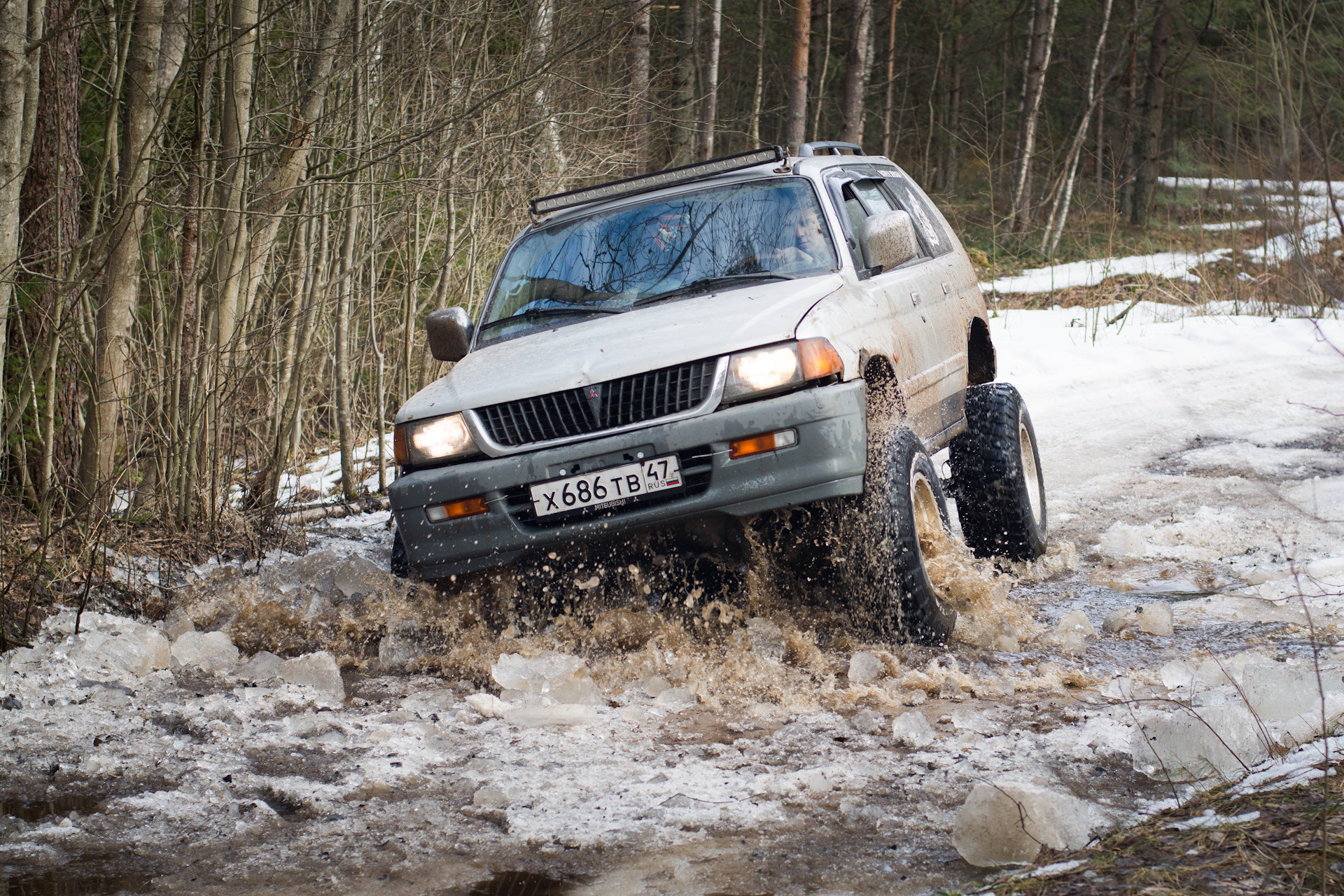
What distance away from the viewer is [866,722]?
3447mm

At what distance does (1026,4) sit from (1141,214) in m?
6.50

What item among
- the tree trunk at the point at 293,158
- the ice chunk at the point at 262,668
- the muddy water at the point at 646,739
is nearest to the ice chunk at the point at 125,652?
the muddy water at the point at 646,739

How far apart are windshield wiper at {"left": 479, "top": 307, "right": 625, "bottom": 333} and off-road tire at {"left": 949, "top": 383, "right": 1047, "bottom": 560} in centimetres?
194

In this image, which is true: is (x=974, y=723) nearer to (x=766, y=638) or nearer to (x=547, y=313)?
(x=766, y=638)

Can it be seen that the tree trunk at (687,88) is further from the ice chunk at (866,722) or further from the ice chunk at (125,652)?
the ice chunk at (866,722)

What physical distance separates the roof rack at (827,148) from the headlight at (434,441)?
224cm

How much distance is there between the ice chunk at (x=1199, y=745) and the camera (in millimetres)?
2842

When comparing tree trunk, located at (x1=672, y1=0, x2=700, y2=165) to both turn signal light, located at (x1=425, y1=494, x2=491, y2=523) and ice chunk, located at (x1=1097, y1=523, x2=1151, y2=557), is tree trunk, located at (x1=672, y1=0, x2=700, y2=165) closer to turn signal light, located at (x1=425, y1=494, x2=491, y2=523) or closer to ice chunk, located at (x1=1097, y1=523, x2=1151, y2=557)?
ice chunk, located at (x1=1097, y1=523, x2=1151, y2=557)

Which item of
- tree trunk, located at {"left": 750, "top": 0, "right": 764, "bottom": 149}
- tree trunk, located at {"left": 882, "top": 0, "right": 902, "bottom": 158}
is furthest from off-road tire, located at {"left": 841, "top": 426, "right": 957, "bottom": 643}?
tree trunk, located at {"left": 882, "top": 0, "right": 902, "bottom": 158}

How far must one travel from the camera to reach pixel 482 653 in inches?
170

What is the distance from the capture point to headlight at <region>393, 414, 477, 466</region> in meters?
4.10

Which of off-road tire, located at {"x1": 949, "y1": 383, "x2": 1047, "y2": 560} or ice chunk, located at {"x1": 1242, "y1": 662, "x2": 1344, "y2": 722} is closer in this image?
ice chunk, located at {"x1": 1242, "y1": 662, "x2": 1344, "y2": 722}

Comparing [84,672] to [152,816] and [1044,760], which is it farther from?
[1044,760]

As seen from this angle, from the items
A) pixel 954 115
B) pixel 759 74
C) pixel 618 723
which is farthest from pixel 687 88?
pixel 954 115
